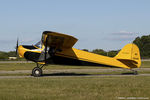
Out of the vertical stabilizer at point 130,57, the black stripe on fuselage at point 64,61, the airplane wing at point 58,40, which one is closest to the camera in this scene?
the airplane wing at point 58,40

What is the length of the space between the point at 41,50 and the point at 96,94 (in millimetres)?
10091

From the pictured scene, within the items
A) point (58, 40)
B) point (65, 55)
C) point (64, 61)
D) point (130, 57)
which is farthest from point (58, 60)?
point (130, 57)

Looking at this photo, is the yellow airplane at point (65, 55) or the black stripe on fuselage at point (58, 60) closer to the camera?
the yellow airplane at point (65, 55)

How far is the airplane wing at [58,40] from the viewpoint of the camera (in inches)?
646

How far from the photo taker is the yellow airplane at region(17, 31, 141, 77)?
18391 millimetres

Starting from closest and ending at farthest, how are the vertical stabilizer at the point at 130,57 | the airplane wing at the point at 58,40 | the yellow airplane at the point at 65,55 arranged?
Result: 1. the airplane wing at the point at 58,40
2. the yellow airplane at the point at 65,55
3. the vertical stabilizer at the point at 130,57

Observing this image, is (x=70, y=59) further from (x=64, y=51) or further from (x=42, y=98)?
(x=42, y=98)

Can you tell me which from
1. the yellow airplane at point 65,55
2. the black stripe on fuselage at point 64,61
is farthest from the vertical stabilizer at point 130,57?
the black stripe on fuselage at point 64,61

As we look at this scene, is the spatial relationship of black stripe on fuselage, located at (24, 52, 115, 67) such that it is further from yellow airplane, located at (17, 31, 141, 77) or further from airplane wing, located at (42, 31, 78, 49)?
airplane wing, located at (42, 31, 78, 49)

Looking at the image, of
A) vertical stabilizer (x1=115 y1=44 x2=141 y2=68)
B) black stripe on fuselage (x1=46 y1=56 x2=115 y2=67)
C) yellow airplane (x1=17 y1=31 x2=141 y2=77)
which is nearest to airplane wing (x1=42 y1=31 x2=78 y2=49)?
yellow airplane (x1=17 y1=31 x2=141 y2=77)

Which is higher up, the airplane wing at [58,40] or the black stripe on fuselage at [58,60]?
the airplane wing at [58,40]

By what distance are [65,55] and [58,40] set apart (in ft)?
6.27

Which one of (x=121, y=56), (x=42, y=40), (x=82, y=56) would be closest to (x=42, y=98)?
(x=42, y=40)

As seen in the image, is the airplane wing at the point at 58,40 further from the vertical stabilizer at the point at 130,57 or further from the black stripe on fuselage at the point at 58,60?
the vertical stabilizer at the point at 130,57
